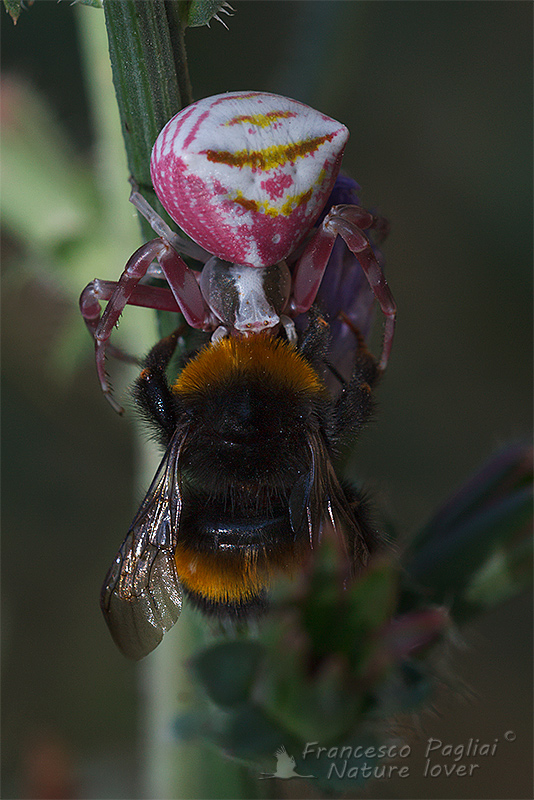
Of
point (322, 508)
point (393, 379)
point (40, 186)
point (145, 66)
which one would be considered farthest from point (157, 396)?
point (393, 379)

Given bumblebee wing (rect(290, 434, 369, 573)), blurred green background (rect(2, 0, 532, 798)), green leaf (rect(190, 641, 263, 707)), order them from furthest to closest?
blurred green background (rect(2, 0, 532, 798)) < bumblebee wing (rect(290, 434, 369, 573)) < green leaf (rect(190, 641, 263, 707))

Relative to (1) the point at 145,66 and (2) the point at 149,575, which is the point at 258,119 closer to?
(1) the point at 145,66

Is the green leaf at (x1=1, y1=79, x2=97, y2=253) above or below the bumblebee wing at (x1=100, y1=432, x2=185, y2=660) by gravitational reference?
above

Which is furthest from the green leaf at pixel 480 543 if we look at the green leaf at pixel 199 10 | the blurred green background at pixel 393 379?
the blurred green background at pixel 393 379

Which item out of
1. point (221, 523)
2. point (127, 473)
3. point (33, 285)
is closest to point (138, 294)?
point (221, 523)

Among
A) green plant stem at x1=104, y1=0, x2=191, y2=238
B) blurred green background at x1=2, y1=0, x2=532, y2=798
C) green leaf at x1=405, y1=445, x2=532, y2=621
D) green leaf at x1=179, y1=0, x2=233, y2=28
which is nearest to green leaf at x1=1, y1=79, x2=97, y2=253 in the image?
blurred green background at x1=2, y1=0, x2=532, y2=798

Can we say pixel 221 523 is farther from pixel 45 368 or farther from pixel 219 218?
pixel 45 368

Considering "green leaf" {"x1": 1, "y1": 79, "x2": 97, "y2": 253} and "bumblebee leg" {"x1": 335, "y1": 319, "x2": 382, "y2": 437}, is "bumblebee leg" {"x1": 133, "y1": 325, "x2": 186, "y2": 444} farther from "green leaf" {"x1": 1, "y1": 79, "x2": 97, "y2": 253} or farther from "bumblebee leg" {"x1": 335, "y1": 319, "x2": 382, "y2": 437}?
"green leaf" {"x1": 1, "y1": 79, "x2": 97, "y2": 253}

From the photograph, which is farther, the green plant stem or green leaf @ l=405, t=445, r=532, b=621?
green leaf @ l=405, t=445, r=532, b=621
